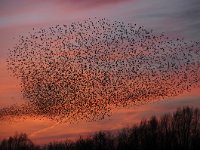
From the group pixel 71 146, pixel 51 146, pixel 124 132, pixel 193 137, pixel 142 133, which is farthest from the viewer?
pixel 51 146

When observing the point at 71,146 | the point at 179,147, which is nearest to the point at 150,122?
the point at 179,147

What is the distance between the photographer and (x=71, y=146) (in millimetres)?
147000

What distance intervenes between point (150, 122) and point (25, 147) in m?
46.1

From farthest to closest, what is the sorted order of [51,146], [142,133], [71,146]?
[51,146] < [71,146] < [142,133]

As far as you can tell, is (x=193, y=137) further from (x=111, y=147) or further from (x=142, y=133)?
(x=111, y=147)

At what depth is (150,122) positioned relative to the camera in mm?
115125

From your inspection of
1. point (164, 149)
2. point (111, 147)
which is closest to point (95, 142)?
point (111, 147)

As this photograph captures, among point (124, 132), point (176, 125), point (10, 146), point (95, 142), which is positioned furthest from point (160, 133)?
point (10, 146)

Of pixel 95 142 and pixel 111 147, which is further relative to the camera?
pixel 95 142

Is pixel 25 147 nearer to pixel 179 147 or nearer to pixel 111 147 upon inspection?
pixel 111 147

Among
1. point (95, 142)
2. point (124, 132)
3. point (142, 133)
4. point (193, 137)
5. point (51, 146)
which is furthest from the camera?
point (51, 146)

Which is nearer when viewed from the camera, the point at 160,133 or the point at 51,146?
the point at 160,133

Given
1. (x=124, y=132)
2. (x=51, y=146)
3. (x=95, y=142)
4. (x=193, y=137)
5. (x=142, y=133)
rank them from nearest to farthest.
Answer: (x=193, y=137)
(x=142, y=133)
(x=124, y=132)
(x=95, y=142)
(x=51, y=146)

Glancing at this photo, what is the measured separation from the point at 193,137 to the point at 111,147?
2369 centimetres
